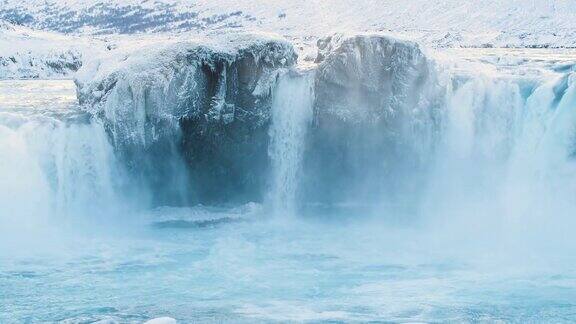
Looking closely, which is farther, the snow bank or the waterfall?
the snow bank

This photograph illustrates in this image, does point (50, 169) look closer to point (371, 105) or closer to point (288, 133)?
point (288, 133)

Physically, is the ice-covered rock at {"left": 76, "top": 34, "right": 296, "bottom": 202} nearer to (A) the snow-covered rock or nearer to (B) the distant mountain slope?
(A) the snow-covered rock

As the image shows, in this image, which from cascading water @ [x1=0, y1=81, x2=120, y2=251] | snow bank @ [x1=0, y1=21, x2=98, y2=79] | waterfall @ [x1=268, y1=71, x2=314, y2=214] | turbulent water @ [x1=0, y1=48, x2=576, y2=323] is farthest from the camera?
snow bank @ [x1=0, y1=21, x2=98, y2=79]

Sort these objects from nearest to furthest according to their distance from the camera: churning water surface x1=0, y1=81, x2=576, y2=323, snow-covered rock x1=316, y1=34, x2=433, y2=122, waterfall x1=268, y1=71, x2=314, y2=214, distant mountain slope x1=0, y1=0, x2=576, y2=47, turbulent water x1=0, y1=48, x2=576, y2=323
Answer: churning water surface x1=0, y1=81, x2=576, y2=323
turbulent water x1=0, y1=48, x2=576, y2=323
snow-covered rock x1=316, y1=34, x2=433, y2=122
waterfall x1=268, y1=71, x2=314, y2=214
distant mountain slope x1=0, y1=0, x2=576, y2=47

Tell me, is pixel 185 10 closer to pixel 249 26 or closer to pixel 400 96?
pixel 249 26

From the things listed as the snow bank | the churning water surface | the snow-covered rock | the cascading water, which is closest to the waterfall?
the churning water surface

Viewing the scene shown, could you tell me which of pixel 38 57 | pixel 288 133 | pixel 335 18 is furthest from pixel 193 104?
pixel 335 18

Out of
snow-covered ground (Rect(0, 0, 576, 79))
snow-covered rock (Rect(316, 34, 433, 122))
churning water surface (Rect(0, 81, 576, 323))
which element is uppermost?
snow-covered ground (Rect(0, 0, 576, 79))

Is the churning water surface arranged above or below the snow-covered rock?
below
